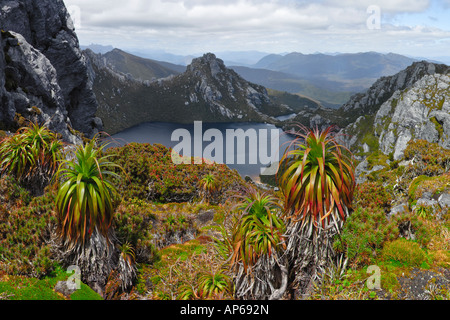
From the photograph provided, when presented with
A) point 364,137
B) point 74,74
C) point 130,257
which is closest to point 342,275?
point 130,257

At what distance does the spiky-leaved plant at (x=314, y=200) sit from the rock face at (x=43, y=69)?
15.2m

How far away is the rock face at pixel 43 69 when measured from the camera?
34250 mm

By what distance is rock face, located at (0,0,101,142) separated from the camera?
112 ft

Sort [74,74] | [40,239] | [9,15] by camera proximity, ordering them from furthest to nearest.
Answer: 1. [74,74]
2. [9,15]
3. [40,239]

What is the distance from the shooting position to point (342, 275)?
709cm

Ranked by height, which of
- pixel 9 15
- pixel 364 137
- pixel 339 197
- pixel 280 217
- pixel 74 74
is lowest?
pixel 364 137

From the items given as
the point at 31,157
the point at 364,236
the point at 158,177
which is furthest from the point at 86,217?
the point at 158,177

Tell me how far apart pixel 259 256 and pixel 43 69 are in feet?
164

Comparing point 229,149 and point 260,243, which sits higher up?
point 260,243

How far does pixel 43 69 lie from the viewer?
43500 mm

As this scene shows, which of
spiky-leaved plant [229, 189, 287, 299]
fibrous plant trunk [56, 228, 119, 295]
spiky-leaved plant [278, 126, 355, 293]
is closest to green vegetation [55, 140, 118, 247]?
fibrous plant trunk [56, 228, 119, 295]

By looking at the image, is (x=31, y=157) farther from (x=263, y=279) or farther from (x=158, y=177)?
(x=263, y=279)
